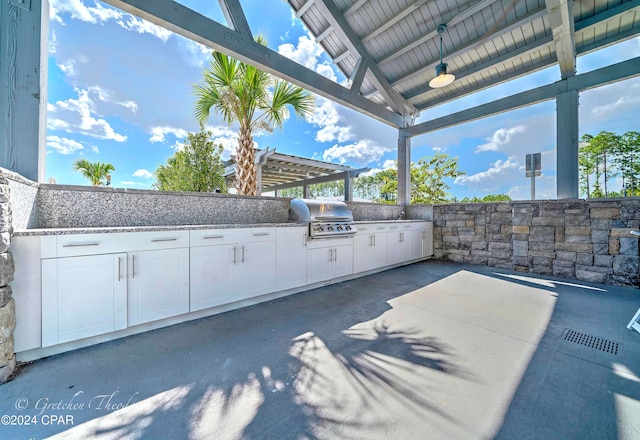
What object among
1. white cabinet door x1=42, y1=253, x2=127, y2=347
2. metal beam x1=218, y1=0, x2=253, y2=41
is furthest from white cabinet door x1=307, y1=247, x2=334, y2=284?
metal beam x1=218, y1=0, x2=253, y2=41

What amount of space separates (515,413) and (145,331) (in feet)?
8.77

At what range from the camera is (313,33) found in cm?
473

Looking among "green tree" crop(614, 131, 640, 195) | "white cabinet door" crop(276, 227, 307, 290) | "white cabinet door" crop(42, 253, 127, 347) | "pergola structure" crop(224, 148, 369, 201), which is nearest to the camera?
"white cabinet door" crop(42, 253, 127, 347)

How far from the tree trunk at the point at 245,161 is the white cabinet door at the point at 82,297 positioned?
9.55ft

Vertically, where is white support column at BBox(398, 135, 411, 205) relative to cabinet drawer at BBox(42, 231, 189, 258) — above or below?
above

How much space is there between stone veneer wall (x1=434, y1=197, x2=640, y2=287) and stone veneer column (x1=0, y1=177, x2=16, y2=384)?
6264 millimetres

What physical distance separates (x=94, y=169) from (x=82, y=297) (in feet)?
45.4

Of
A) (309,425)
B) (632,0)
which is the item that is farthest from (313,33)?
(309,425)

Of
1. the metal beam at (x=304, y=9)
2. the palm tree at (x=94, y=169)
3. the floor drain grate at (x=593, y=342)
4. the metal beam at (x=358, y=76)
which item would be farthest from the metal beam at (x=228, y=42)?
the palm tree at (x=94, y=169)

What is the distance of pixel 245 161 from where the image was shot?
4.60 m

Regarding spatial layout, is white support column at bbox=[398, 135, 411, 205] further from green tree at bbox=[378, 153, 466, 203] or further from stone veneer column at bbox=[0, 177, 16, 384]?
stone veneer column at bbox=[0, 177, 16, 384]

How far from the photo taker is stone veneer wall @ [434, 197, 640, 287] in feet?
11.7

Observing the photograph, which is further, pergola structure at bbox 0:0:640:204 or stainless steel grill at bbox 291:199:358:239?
stainless steel grill at bbox 291:199:358:239

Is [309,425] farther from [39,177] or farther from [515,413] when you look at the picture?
[39,177]
